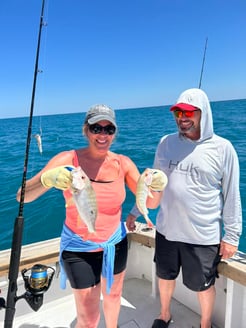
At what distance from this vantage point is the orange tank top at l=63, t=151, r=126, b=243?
1.80 m

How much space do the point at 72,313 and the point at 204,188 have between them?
1842mm

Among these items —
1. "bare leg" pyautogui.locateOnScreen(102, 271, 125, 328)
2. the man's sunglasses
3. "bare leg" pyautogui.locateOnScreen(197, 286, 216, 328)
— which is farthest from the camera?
"bare leg" pyautogui.locateOnScreen(197, 286, 216, 328)

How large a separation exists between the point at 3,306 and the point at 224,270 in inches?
65.2

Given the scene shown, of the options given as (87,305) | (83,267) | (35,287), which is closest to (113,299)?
(87,305)

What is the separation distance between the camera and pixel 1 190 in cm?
787

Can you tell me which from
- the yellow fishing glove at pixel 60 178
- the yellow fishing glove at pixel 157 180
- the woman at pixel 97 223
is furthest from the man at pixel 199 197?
the yellow fishing glove at pixel 60 178

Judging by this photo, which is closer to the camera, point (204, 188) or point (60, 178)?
point (60, 178)

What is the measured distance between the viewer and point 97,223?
71.9 inches

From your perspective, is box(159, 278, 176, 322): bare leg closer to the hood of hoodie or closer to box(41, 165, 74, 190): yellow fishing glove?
the hood of hoodie

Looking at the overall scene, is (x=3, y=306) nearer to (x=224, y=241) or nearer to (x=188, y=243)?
(x=188, y=243)

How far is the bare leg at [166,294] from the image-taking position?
7.78ft

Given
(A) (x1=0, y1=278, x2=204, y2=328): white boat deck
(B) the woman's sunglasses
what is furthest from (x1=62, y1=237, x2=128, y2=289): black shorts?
(A) (x1=0, y1=278, x2=204, y2=328): white boat deck

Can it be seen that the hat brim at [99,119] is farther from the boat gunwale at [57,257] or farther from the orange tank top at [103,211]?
the boat gunwale at [57,257]

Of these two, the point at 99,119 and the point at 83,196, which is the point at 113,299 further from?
the point at 99,119
